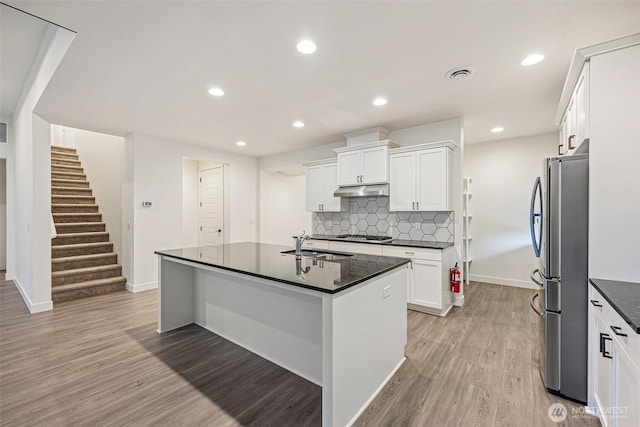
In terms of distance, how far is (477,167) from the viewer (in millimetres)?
5324

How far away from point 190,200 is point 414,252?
5.56 meters

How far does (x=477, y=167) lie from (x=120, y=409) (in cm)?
587

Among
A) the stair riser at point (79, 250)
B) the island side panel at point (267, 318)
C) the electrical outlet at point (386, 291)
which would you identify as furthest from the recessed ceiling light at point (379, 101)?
the stair riser at point (79, 250)

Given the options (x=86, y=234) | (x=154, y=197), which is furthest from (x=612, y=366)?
(x=86, y=234)

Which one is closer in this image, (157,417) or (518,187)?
(157,417)

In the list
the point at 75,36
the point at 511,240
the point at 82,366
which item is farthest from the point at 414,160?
the point at 82,366

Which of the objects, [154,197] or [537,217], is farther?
[154,197]

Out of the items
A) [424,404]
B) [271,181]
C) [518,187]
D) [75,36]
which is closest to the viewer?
[424,404]

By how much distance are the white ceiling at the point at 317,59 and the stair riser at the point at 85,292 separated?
246 cm

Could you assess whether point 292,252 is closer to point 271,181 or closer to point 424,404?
point 424,404

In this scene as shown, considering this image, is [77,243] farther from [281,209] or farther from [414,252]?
[414,252]

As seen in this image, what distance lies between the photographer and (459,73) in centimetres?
260

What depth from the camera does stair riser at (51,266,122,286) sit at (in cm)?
440

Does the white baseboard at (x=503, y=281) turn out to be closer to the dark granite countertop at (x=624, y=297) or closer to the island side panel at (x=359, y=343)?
the dark granite countertop at (x=624, y=297)
